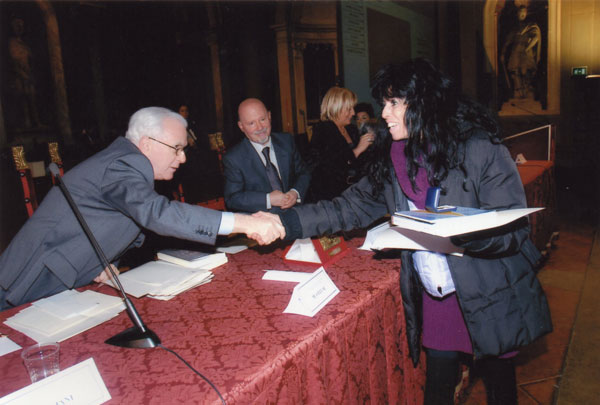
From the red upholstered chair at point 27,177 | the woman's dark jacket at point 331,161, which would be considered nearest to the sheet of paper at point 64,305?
the woman's dark jacket at point 331,161

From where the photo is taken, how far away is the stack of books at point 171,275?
1.54m

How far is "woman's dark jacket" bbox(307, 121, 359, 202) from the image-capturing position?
10.7 feet

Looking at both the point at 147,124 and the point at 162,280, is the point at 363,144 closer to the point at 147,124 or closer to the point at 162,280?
the point at 147,124

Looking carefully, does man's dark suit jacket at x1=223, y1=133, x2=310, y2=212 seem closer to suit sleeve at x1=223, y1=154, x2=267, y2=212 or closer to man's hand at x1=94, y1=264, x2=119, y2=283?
suit sleeve at x1=223, y1=154, x2=267, y2=212

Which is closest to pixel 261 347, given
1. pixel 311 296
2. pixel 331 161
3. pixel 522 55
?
pixel 311 296

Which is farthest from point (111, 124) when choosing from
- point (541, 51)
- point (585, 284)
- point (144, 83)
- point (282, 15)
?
point (541, 51)

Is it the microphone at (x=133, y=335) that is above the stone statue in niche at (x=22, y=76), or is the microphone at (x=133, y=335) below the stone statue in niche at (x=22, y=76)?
below

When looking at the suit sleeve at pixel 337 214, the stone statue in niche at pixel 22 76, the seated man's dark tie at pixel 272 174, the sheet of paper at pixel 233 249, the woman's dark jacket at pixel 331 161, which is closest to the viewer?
the suit sleeve at pixel 337 214

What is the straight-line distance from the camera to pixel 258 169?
302 centimetres

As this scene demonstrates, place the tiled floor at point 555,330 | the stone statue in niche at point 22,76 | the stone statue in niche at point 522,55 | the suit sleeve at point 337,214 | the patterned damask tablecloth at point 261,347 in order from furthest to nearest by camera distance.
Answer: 1. the stone statue in niche at point 522,55
2. the stone statue in niche at point 22,76
3. the tiled floor at point 555,330
4. the suit sleeve at point 337,214
5. the patterned damask tablecloth at point 261,347

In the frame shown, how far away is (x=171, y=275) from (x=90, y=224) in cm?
43

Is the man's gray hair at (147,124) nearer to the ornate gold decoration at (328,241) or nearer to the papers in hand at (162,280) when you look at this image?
the papers in hand at (162,280)

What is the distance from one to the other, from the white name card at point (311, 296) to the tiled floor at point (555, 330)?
136 cm

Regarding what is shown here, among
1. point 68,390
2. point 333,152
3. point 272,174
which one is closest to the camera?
point 68,390
